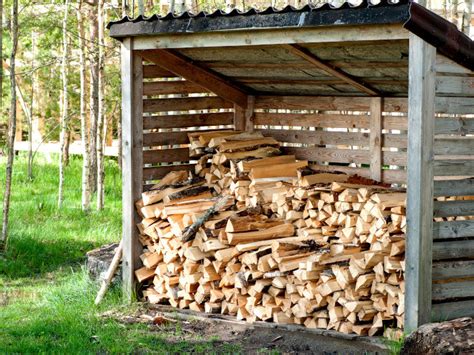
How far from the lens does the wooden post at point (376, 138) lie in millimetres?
8609

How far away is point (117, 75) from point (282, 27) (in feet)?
28.5

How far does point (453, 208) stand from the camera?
276 inches

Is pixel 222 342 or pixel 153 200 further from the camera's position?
pixel 153 200

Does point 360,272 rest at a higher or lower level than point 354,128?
lower

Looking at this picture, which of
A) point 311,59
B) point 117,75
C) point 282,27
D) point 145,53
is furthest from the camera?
point 117,75

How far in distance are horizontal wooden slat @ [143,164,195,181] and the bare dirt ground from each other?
54.1 inches

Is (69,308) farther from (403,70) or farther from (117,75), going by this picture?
(117,75)

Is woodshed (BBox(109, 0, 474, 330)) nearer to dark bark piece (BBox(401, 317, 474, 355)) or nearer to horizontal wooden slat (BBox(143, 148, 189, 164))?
horizontal wooden slat (BBox(143, 148, 189, 164))

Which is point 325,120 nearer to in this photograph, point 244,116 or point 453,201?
point 244,116

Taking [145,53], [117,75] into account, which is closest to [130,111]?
[145,53]

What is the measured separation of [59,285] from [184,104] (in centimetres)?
235

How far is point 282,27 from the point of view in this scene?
24.0 ft

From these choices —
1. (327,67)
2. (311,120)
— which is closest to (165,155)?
(311,120)

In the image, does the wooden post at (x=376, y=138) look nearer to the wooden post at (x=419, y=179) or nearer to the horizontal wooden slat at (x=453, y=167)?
the horizontal wooden slat at (x=453, y=167)
